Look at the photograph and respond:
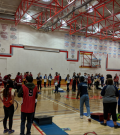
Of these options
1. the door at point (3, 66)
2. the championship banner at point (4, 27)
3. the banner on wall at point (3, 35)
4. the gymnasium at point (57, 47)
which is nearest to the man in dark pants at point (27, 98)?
the gymnasium at point (57, 47)

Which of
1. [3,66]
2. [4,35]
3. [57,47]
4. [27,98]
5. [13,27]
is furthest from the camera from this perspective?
[57,47]

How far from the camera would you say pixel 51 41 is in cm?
1783

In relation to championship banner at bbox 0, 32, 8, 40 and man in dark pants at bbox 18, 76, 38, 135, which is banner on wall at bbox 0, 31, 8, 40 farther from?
man in dark pants at bbox 18, 76, 38, 135

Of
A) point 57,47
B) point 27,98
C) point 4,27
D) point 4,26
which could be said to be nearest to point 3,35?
point 4,27

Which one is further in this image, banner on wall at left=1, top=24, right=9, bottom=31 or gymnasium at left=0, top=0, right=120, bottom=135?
banner on wall at left=1, top=24, right=9, bottom=31

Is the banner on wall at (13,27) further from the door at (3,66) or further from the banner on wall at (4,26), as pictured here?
the door at (3,66)

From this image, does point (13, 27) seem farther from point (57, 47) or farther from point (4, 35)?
point (57, 47)

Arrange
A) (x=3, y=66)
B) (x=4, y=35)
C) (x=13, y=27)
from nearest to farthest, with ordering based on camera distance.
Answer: (x=3, y=66)
(x=4, y=35)
(x=13, y=27)

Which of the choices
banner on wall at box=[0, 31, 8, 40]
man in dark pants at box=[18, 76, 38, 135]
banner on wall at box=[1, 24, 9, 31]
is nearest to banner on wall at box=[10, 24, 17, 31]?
banner on wall at box=[1, 24, 9, 31]

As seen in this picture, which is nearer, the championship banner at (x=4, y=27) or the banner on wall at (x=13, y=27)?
the championship banner at (x=4, y=27)

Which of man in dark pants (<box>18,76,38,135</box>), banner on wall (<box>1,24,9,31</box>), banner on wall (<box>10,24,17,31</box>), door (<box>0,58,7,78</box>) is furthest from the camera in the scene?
banner on wall (<box>10,24,17,31</box>)

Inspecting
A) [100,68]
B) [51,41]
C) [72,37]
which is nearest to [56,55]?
[51,41]

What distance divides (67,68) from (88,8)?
9.08 metres

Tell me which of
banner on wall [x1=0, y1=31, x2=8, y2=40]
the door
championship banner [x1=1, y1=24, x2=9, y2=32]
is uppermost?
championship banner [x1=1, y1=24, x2=9, y2=32]
